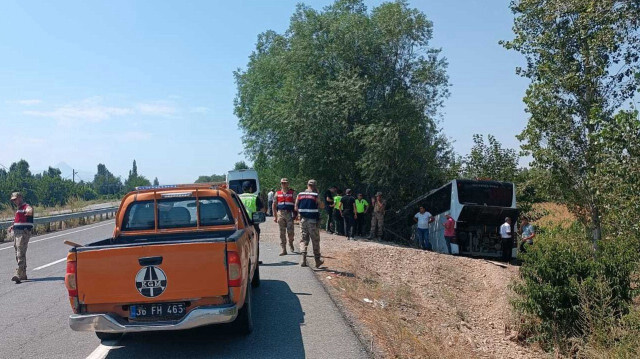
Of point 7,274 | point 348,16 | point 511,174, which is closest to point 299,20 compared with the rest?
point 348,16

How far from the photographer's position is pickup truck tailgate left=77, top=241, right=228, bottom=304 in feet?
18.6

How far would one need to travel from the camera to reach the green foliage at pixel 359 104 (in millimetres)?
25000

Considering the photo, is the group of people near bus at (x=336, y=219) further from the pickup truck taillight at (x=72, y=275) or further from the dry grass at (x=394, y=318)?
the pickup truck taillight at (x=72, y=275)

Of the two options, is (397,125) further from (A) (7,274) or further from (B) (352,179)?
(A) (7,274)

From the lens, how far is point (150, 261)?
18.6 ft

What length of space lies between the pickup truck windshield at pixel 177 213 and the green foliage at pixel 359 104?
1652 centimetres

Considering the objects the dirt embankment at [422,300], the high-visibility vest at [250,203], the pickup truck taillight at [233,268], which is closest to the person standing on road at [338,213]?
the dirt embankment at [422,300]

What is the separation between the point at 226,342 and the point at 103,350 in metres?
1.42

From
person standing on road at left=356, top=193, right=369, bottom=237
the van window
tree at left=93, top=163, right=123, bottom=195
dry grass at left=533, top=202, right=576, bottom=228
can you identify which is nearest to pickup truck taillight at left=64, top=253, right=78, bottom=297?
person standing on road at left=356, top=193, right=369, bottom=237

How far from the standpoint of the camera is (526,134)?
1778 centimetres

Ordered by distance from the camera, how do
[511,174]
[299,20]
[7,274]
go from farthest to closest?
[299,20] < [511,174] < [7,274]

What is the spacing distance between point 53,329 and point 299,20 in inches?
958

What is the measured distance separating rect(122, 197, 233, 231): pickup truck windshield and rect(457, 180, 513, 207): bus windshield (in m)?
13.0

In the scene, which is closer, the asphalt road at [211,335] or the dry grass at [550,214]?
the asphalt road at [211,335]
